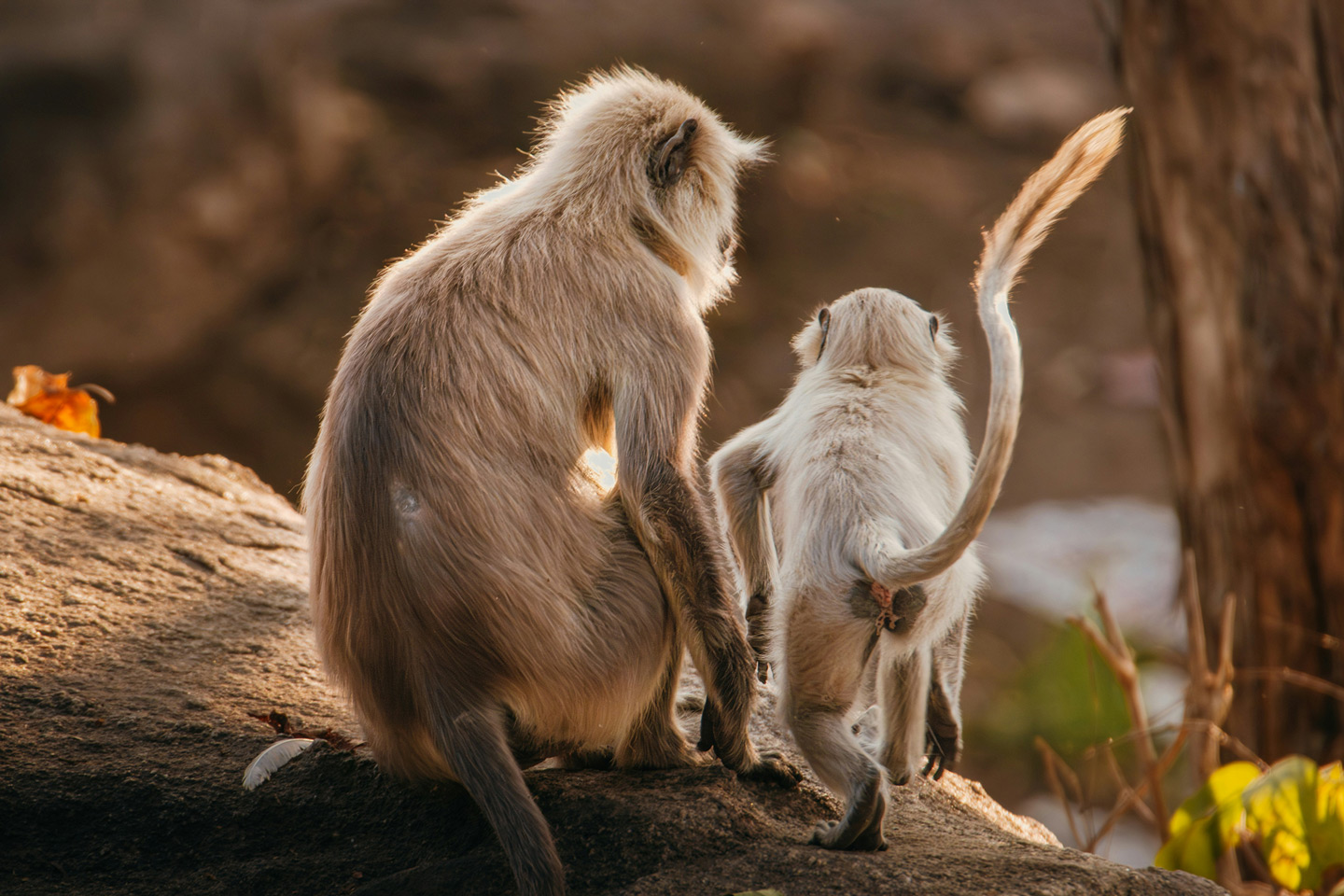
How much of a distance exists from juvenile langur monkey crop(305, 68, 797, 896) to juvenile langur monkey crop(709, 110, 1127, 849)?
18cm

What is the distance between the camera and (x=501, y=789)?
73.2 inches

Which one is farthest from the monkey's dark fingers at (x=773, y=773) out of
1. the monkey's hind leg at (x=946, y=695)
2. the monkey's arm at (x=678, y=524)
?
the monkey's hind leg at (x=946, y=695)

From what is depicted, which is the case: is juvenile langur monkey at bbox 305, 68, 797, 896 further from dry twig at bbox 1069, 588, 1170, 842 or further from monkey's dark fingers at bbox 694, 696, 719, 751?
dry twig at bbox 1069, 588, 1170, 842

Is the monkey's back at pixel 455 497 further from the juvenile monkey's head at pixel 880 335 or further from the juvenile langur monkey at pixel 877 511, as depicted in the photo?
the juvenile monkey's head at pixel 880 335

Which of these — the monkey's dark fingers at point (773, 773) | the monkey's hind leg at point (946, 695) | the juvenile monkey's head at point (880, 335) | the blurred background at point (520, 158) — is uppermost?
the blurred background at point (520, 158)

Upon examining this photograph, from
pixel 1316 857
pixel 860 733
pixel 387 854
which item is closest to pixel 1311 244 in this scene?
pixel 1316 857

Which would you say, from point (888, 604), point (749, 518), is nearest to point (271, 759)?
point (749, 518)

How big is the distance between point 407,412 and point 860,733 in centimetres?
136

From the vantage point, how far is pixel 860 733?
2.69m

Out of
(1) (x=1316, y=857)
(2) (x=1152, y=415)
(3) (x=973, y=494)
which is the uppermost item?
(2) (x=1152, y=415)

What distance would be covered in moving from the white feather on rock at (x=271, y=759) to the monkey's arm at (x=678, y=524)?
2.81 feet

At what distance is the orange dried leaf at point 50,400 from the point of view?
385 centimetres

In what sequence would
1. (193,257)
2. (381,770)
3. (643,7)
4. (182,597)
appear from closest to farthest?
1. (381,770)
2. (182,597)
3. (193,257)
4. (643,7)

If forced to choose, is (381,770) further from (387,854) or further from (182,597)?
(182,597)
